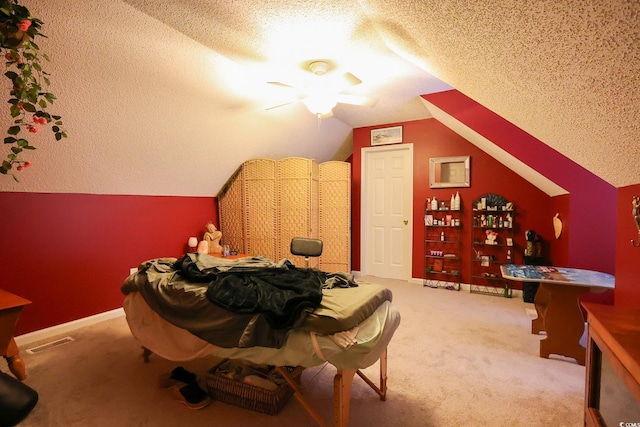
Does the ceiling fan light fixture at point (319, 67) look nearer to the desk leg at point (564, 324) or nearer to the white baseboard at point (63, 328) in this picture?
the desk leg at point (564, 324)

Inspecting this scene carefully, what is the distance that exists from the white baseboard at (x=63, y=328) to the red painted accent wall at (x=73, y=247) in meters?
0.04

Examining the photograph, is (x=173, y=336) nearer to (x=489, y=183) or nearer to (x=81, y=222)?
(x=81, y=222)

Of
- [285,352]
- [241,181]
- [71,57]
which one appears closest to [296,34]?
[71,57]

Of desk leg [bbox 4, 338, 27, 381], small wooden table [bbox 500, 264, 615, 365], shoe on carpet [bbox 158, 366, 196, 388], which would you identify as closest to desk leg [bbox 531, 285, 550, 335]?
small wooden table [bbox 500, 264, 615, 365]

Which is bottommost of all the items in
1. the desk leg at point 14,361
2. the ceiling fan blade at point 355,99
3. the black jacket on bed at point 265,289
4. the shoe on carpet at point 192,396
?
the shoe on carpet at point 192,396

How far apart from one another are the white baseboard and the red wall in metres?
3.59

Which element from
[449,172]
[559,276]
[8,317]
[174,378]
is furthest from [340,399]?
[449,172]

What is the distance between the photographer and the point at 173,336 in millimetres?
1979

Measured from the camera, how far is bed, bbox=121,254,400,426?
60.1 inches

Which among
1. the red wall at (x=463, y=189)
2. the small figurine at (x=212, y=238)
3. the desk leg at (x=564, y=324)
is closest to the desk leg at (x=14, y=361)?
the small figurine at (x=212, y=238)

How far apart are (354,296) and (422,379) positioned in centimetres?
99

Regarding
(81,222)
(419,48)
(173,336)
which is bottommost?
(173,336)

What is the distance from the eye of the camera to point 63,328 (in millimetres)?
2988

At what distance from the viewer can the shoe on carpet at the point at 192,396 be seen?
190 centimetres
